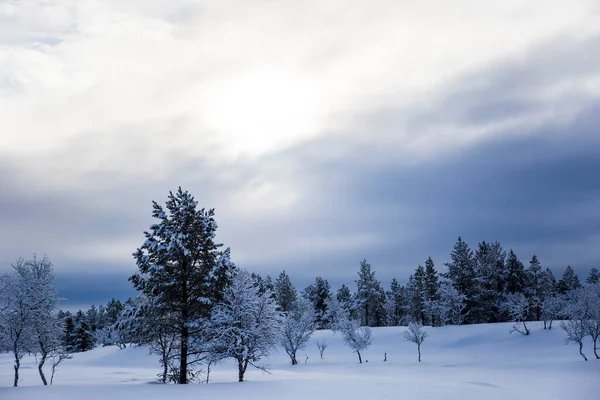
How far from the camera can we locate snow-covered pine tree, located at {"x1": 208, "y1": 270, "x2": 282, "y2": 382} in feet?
116

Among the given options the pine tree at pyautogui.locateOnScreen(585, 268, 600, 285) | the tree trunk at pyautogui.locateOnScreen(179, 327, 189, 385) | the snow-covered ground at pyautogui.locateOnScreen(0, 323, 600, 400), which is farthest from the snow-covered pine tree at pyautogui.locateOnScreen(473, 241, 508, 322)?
the tree trunk at pyautogui.locateOnScreen(179, 327, 189, 385)

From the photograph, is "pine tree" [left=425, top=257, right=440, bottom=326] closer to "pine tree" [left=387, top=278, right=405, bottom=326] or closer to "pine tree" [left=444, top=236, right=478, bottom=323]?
"pine tree" [left=444, top=236, right=478, bottom=323]

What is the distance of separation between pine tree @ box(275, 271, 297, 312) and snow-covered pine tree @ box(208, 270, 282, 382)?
3084 inches

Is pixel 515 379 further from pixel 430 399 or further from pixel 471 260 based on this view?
pixel 471 260

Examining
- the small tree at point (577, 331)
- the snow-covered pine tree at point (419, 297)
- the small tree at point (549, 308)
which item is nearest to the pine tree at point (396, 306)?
the snow-covered pine tree at point (419, 297)

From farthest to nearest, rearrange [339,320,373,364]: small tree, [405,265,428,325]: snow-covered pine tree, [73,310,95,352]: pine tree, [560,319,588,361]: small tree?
[73,310,95,352]: pine tree → [405,265,428,325]: snow-covered pine tree → [339,320,373,364]: small tree → [560,319,588,361]: small tree

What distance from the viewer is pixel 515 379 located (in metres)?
40.9

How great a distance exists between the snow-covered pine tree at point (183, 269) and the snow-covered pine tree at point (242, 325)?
4.35 ft

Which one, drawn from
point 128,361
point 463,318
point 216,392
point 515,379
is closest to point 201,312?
point 216,392

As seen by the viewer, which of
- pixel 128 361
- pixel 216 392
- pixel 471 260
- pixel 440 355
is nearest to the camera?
pixel 216 392

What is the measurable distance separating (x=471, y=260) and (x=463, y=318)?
38.8 ft

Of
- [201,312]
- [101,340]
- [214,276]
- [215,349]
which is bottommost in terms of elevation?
[101,340]

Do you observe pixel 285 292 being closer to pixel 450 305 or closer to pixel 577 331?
pixel 450 305

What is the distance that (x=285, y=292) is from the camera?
117812 millimetres
